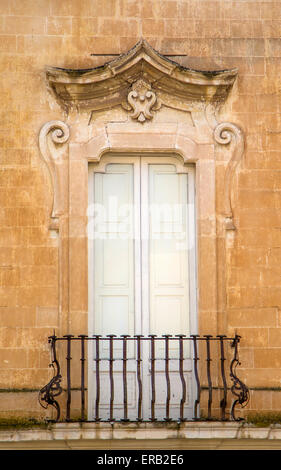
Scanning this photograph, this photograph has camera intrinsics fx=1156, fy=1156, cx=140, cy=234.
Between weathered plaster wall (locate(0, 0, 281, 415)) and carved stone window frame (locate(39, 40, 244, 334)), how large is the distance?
10 centimetres

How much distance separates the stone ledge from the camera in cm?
1086

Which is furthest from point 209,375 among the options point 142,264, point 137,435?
point 142,264

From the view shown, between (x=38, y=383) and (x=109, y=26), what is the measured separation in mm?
3767

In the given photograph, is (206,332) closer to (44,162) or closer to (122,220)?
(122,220)

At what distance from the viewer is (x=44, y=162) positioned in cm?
1184

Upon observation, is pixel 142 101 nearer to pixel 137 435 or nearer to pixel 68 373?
pixel 68 373

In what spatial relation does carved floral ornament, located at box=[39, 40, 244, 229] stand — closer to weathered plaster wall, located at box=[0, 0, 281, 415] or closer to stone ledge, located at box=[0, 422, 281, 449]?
weathered plaster wall, located at box=[0, 0, 281, 415]

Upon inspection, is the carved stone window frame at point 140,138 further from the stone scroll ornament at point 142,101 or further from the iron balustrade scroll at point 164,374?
the iron balustrade scroll at point 164,374

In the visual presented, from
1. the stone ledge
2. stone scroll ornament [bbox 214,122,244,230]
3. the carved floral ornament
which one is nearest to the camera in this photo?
the stone ledge

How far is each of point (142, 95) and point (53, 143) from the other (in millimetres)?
1055

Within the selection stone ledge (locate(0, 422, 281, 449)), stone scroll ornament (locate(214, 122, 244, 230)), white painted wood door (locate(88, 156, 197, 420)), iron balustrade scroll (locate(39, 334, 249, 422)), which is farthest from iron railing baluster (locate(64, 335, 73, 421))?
stone scroll ornament (locate(214, 122, 244, 230))

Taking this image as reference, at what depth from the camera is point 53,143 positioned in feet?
39.0
